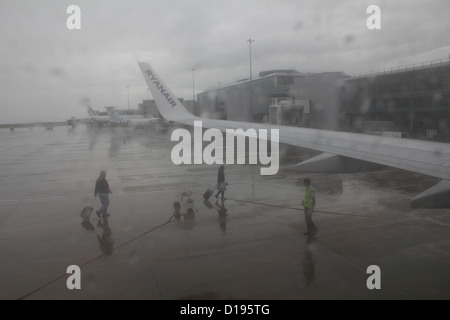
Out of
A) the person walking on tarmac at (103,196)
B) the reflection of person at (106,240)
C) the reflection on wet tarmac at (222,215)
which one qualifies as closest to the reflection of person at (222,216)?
the reflection on wet tarmac at (222,215)

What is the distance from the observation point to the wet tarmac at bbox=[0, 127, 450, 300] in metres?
6.01

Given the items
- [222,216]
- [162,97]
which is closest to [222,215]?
[222,216]

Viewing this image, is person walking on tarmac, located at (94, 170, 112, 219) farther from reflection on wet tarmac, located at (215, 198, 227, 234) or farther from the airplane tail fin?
the airplane tail fin

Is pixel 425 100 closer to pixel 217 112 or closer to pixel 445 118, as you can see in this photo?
pixel 445 118

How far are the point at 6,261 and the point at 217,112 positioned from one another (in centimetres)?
5352

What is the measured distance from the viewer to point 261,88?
51469mm

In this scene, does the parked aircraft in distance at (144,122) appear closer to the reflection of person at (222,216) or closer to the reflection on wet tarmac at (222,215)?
the reflection on wet tarmac at (222,215)

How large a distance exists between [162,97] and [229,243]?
1355 centimetres

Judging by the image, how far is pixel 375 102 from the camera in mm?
39812

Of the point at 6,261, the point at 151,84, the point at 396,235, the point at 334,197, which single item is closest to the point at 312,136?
the point at 334,197

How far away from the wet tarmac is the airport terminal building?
905 inches

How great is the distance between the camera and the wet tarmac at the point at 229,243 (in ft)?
19.7

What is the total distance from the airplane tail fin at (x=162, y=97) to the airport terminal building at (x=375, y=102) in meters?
18.3

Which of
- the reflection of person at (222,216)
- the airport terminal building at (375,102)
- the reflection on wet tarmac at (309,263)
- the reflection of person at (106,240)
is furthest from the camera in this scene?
the airport terminal building at (375,102)
